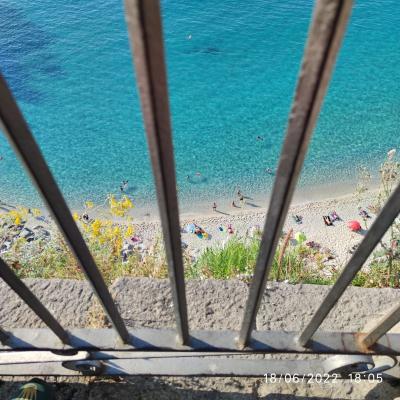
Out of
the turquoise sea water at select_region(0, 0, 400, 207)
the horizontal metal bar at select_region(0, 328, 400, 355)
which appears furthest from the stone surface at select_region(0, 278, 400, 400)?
the turquoise sea water at select_region(0, 0, 400, 207)

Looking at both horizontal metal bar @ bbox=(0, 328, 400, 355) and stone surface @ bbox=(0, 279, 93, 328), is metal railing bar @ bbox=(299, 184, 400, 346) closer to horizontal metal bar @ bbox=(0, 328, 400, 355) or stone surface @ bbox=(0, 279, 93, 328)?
horizontal metal bar @ bbox=(0, 328, 400, 355)

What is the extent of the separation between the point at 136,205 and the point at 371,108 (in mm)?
9297

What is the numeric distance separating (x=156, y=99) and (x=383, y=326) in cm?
100

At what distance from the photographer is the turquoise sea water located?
1462 cm

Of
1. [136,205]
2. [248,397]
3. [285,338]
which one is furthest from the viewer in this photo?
[136,205]

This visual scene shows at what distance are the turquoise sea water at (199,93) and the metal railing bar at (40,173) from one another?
12.7 m

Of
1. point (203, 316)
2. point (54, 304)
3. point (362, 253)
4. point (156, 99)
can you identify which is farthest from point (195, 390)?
point (156, 99)

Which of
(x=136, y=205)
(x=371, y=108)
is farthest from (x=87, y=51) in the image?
(x=371, y=108)

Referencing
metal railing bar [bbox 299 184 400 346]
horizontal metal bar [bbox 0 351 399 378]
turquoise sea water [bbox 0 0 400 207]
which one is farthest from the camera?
turquoise sea water [bbox 0 0 400 207]

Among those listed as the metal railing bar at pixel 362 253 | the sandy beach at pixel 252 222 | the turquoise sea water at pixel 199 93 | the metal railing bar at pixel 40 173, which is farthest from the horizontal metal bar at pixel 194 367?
the turquoise sea water at pixel 199 93

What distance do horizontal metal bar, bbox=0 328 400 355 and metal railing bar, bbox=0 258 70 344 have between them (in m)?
0.05

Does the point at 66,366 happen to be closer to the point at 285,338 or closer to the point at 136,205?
the point at 285,338

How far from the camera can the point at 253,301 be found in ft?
4.02

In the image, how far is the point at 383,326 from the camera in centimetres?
129
